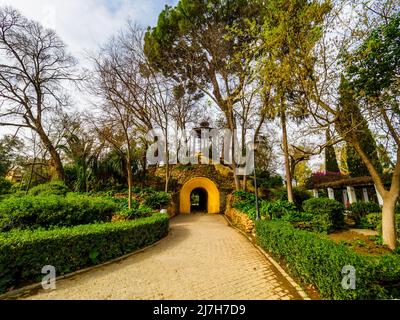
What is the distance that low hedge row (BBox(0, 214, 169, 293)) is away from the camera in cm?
392

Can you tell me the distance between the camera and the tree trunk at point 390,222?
5.55 meters

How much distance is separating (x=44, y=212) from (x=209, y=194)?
14372 millimetres

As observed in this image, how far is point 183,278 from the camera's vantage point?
4461 mm

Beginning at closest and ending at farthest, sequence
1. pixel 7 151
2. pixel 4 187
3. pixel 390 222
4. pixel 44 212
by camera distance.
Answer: pixel 390 222
pixel 44 212
pixel 4 187
pixel 7 151

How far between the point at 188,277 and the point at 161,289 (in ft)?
2.61

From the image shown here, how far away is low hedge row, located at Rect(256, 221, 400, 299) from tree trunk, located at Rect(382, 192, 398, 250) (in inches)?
129

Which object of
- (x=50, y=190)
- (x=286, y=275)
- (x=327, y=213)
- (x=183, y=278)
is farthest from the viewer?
(x=50, y=190)

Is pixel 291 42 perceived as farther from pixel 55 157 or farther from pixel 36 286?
pixel 55 157

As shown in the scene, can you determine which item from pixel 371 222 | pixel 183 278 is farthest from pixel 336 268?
pixel 371 222

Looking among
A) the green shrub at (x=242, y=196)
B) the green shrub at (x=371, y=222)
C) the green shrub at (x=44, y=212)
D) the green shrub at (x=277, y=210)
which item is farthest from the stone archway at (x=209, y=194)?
the green shrub at (x=44, y=212)

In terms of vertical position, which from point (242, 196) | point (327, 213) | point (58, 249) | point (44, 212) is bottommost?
point (58, 249)

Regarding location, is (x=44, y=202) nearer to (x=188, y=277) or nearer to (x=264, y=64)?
(x=188, y=277)

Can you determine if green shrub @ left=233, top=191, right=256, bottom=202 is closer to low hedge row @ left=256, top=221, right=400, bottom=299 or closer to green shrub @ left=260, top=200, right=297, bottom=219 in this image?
green shrub @ left=260, top=200, right=297, bottom=219

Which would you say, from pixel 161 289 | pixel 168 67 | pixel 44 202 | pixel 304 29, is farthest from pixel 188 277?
pixel 168 67
